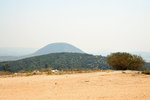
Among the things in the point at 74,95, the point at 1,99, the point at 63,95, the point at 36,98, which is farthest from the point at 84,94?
the point at 1,99

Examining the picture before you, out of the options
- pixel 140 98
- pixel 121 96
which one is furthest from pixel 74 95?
pixel 140 98

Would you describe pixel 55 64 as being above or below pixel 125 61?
above

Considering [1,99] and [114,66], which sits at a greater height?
[114,66]

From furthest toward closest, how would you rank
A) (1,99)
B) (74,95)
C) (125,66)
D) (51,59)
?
1. (51,59)
2. (125,66)
3. (74,95)
4. (1,99)

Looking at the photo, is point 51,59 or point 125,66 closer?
point 125,66

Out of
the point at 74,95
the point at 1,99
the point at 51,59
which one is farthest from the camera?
the point at 51,59

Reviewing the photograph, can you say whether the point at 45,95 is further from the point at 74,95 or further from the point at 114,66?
the point at 114,66

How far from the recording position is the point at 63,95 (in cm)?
834

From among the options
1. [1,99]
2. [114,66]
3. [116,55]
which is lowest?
[1,99]

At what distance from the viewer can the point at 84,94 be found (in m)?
8.47

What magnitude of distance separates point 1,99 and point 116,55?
17782 mm

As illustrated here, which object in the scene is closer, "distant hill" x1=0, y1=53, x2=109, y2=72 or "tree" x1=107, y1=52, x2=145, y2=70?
"tree" x1=107, y1=52, x2=145, y2=70

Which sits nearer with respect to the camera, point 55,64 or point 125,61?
point 125,61

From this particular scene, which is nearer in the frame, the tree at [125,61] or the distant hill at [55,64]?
the tree at [125,61]
